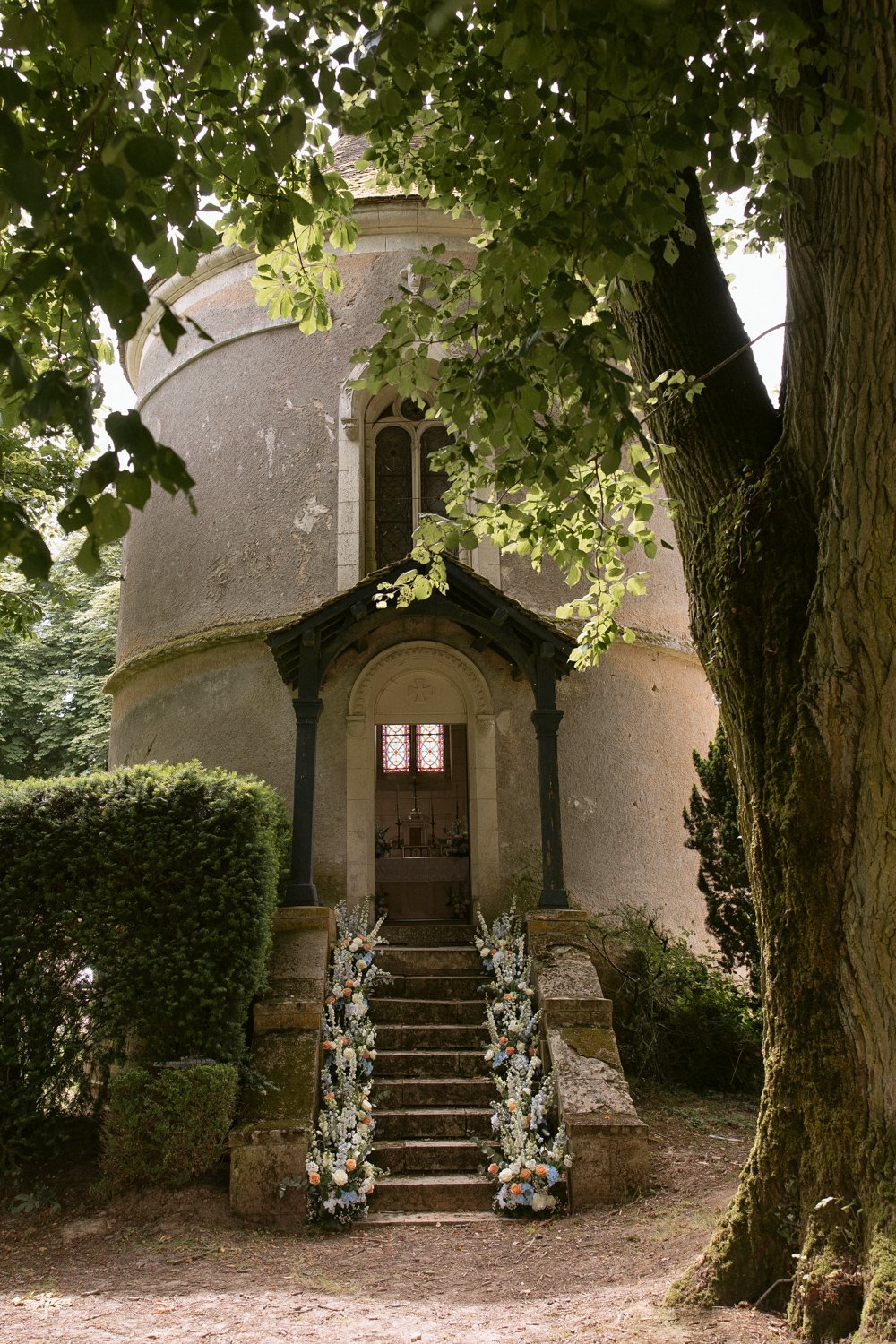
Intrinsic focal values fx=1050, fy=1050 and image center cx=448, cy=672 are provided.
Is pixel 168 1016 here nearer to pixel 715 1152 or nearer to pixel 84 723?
pixel 715 1152

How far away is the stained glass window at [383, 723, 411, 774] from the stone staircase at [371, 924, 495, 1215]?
241 inches

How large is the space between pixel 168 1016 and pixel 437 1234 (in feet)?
6.98

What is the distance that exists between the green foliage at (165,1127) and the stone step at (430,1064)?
1.55m

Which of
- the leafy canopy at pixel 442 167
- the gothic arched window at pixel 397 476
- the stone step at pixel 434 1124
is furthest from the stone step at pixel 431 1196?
the gothic arched window at pixel 397 476

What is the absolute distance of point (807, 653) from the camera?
411 centimetres

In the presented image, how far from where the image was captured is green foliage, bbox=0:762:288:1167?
677 cm

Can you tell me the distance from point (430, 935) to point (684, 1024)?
2.32 m

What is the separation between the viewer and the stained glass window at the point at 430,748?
51.5ft

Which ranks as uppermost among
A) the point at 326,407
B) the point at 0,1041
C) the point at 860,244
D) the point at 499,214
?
the point at 326,407

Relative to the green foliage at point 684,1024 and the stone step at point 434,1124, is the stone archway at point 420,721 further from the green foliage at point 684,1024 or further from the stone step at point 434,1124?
the stone step at point 434,1124

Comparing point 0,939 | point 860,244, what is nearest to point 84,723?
point 0,939

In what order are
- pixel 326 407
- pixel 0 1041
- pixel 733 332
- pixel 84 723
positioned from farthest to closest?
pixel 84 723
pixel 326 407
pixel 0 1041
pixel 733 332

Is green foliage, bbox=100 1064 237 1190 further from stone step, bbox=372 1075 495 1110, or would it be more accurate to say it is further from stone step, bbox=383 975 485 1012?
stone step, bbox=383 975 485 1012

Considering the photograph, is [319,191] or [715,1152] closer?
[319,191]
